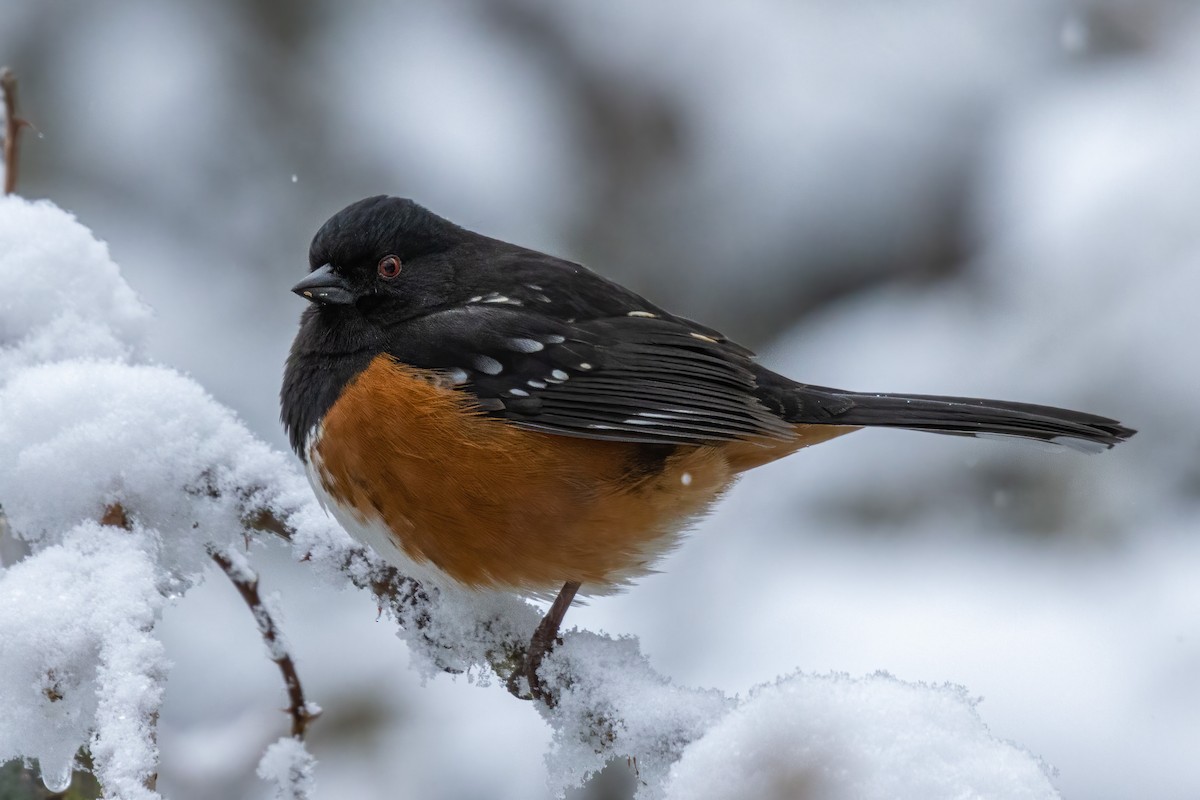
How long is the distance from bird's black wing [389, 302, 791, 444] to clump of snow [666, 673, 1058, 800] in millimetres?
955

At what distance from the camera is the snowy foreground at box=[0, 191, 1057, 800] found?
1.03 m

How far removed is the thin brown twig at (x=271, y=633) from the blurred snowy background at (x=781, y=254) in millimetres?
1081

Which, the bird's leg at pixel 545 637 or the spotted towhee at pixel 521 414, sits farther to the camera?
the spotted towhee at pixel 521 414

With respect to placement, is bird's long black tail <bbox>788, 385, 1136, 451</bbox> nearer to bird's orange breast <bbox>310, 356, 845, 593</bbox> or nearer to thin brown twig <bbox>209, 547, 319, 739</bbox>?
bird's orange breast <bbox>310, 356, 845, 593</bbox>

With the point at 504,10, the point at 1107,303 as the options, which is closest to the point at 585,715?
the point at 1107,303

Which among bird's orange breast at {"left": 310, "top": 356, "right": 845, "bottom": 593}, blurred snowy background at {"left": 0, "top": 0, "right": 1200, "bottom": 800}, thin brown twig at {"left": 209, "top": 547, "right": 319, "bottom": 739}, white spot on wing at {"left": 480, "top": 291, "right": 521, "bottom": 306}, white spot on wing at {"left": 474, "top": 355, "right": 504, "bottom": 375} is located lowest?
thin brown twig at {"left": 209, "top": 547, "right": 319, "bottom": 739}

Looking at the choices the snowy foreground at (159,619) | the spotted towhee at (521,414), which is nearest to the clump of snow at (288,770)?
the snowy foreground at (159,619)

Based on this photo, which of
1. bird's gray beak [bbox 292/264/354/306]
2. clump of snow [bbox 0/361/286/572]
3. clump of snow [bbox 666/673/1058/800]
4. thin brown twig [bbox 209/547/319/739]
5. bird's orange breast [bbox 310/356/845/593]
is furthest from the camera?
bird's gray beak [bbox 292/264/354/306]

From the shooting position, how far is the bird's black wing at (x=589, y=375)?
2043 millimetres

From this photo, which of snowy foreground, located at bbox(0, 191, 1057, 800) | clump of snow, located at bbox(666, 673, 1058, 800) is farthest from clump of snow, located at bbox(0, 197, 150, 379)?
clump of snow, located at bbox(666, 673, 1058, 800)

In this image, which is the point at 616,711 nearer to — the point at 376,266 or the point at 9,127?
the point at 376,266

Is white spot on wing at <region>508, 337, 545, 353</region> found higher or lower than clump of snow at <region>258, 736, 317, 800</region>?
higher

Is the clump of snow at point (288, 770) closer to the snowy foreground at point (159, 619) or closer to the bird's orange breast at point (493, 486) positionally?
the snowy foreground at point (159, 619)

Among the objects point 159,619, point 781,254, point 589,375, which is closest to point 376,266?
point 589,375
